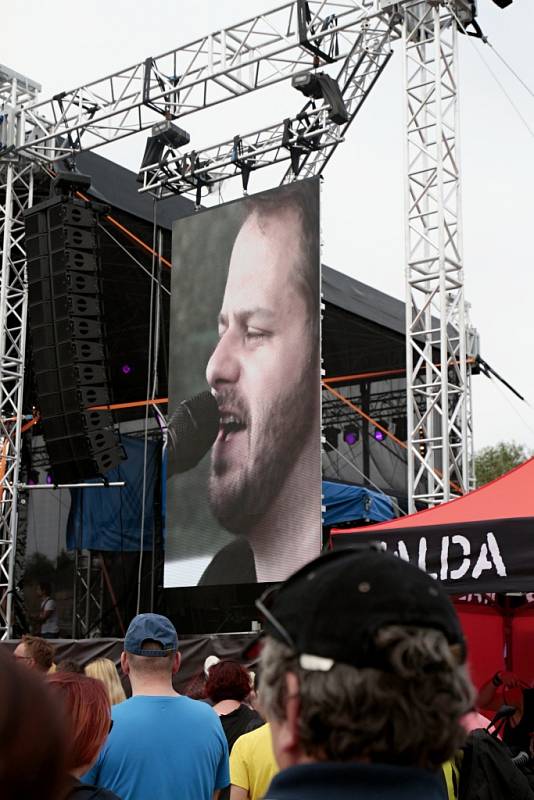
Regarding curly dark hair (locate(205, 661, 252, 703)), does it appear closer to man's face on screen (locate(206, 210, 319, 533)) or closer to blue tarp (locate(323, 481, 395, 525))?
man's face on screen (locate(206, 210, 319, 533))

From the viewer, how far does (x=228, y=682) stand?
408 centimetres

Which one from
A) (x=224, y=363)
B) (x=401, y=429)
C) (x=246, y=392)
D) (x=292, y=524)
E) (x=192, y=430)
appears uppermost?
(x=224, y=363)

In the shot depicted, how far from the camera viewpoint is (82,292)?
1217cm

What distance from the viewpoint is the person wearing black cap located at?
1089 mm

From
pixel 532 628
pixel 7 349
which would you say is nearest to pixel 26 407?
pixel 7 349

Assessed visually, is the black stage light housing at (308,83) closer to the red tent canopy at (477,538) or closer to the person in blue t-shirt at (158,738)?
the red tent canopy at (477,538)

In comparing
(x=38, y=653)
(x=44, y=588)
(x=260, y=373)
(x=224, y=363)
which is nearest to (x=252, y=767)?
(x=38, y=653)

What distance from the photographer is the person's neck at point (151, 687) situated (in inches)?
122

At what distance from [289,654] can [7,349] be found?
12.9 metres

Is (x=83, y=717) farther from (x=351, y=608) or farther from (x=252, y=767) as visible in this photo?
(x=351, y=608)

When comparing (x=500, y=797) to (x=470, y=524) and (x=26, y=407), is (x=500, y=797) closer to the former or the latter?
(x=470, y=524)

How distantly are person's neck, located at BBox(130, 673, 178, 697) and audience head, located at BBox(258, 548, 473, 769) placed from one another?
2.04 metres

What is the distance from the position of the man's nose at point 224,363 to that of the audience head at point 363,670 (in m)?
9.83

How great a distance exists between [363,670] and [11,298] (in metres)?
12.8
